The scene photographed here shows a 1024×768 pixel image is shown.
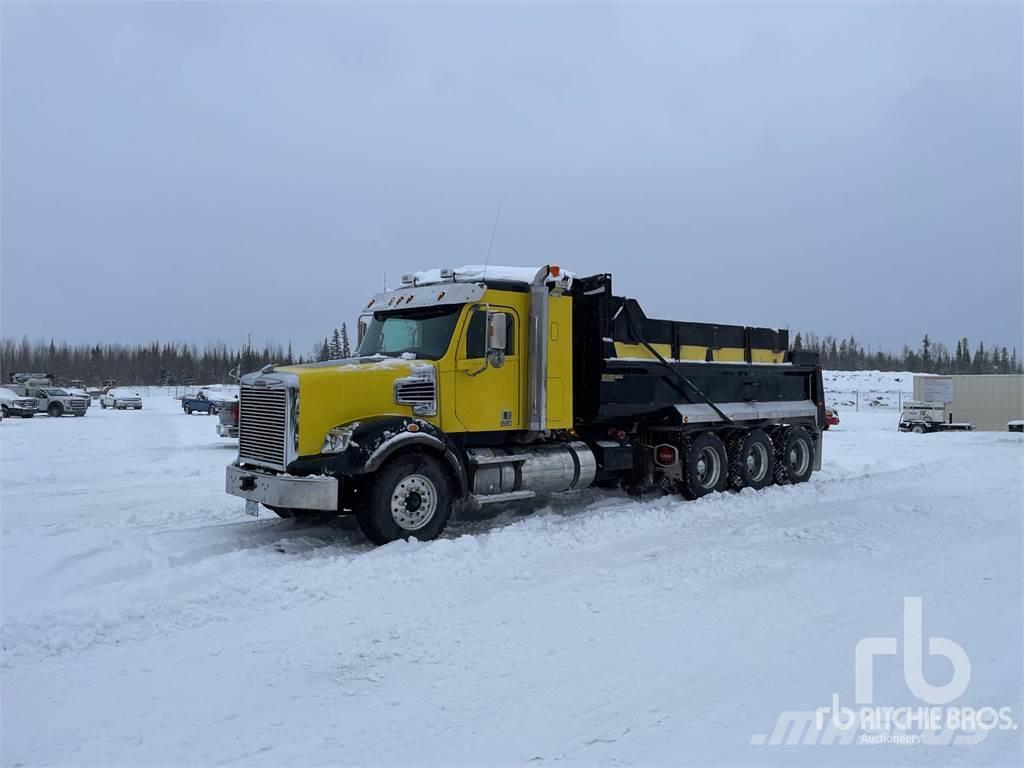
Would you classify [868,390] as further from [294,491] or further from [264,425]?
[294,491]

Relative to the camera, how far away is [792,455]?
12.7 m

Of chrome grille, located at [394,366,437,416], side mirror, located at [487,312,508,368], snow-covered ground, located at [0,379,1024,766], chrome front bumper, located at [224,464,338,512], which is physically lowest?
snow-covered ground, located at [0,379,1024,766]

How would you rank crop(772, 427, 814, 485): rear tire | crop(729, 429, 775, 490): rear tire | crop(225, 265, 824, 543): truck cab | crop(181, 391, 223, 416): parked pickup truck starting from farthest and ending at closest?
crop(181, 391, 223, 416): parked pickup truck < crop(772, 427, 814, 485): rear tire < crop(729, 429, 775, 490): rear tire < crop(225, 265, 824, 543): truck cab

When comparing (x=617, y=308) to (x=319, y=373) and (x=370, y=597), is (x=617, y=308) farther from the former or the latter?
(x=370, y=597)

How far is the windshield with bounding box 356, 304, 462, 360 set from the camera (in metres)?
8.45

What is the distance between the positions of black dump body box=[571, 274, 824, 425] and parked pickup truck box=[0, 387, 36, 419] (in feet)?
112

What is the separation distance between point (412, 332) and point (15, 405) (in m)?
34.4

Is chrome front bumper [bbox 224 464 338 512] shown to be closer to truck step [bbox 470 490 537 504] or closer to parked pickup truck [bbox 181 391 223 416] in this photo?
truck step [bbox 470 490 537 504]

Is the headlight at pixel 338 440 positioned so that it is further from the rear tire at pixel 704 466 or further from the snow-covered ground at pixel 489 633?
the rear tire at pixel 704 466

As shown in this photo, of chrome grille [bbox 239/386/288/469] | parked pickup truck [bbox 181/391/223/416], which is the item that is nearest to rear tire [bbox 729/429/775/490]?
chrome grille [bbox 239/386/288/469]

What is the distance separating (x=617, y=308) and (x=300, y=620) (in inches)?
242

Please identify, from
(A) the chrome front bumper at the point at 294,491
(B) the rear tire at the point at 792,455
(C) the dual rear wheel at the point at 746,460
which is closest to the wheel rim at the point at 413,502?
(A) the chrome front bumper at the point at 294,491

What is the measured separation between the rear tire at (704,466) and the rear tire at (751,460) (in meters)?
0.17

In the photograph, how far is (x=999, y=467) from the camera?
15.1m
